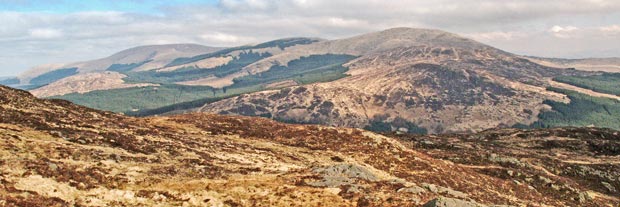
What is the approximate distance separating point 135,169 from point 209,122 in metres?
37.3

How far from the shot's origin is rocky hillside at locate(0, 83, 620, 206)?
111ft

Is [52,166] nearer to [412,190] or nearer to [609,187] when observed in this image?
[412,190]

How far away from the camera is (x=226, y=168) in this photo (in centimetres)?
4622

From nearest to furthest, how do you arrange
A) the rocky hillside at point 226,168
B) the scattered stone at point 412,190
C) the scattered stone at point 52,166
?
the rocky hillside at point 226,168 → the scattered stone at point 52,166 → the scattered stone at point 412,190

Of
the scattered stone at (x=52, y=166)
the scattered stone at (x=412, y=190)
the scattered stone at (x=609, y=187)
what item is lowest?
the scattered stone at (x=609, y=187)

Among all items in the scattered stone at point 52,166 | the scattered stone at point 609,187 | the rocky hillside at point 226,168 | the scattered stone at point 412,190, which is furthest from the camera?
the scattered stone at point 609,187

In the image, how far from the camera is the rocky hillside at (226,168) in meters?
33.8

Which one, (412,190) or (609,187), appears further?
(609,187)

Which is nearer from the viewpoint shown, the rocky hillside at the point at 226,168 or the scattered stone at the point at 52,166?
the rocky hillside at the point at 226,168

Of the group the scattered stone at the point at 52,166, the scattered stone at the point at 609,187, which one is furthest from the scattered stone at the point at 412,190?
the scattered stone at the point at 609,187

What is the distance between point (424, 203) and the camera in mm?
35250

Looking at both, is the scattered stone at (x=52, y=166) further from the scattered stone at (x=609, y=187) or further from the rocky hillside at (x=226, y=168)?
the scattered stone at (x=609, y=187)

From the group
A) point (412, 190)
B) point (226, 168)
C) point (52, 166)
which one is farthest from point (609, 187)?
point (52, 166)

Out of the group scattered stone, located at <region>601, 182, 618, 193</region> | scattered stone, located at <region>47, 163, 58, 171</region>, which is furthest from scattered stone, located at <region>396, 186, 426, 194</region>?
scattered stone, located at <region>601, 182, 618, 193</region>
